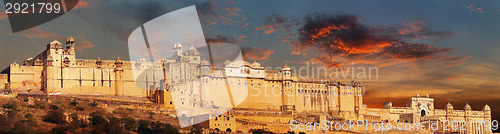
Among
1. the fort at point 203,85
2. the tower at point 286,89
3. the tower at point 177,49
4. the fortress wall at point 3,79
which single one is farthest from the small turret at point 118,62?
the tower at point 286,89

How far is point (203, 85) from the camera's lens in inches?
2367

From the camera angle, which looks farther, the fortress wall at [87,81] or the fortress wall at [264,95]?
the fortress wall at [264,95]

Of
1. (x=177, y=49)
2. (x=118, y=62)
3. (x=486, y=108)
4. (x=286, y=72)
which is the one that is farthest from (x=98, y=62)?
(x=486, y=108)

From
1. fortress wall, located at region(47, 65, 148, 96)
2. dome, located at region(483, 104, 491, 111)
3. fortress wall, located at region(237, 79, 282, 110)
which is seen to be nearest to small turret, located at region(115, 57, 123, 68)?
fortress wall, located at region(47, 65, 148, 96)

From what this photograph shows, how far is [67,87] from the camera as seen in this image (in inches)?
2239

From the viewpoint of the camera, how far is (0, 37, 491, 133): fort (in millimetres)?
55750

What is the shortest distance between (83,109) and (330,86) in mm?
28052

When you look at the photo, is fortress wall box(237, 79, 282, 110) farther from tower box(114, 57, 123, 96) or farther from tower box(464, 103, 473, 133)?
tower box(464, 103, 473, 133)

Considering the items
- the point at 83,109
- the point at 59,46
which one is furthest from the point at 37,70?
the point at 83,109

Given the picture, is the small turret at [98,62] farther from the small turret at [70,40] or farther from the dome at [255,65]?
the dome at [255,65]

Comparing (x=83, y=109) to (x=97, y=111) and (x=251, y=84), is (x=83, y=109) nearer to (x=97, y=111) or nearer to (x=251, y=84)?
(x=97, y=111)

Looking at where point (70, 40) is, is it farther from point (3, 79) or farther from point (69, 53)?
point (3, 79)

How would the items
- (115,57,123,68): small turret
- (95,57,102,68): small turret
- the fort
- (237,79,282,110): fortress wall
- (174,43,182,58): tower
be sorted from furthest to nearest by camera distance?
(174,43,182,58): tower
(237,79,282,110): fortress wall
(115,57,123,68): small turret
(95,57,102,68): small turret
the fort

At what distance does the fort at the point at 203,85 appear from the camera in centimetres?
5575
